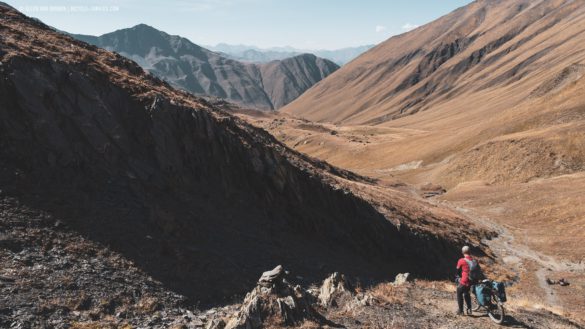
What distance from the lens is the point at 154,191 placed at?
85.8 feet

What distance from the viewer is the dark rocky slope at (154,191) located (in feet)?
70.7

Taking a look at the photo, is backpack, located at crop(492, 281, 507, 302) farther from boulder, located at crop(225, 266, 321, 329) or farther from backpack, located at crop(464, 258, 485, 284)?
boulder, located at crop(225, 266, 321, 329)

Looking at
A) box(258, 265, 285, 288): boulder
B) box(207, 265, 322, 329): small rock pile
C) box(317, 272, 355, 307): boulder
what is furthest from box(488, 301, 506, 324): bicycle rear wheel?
box(258, 265, 285, 288): boulder

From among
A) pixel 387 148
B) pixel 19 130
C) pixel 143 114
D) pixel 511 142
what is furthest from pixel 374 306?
pixel 387 148

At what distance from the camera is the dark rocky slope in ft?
70.7

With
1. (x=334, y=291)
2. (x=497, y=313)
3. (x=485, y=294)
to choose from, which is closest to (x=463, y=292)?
(x=485, y=294)

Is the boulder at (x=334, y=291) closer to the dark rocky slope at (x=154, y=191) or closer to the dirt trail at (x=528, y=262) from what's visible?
the dark rocky slope at (x=154, y=191)

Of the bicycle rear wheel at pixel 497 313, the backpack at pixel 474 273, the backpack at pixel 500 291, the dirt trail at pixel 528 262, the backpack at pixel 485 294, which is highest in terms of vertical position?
the backpack at pixel 474 273

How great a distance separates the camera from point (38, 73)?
85.5ft

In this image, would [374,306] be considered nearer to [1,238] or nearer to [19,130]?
[1,238]

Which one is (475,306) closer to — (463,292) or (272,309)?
(463,292)

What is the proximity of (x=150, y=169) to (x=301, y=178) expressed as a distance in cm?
1359

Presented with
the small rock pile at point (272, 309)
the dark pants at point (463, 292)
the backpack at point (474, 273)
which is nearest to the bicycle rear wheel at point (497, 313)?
the dark pants at point (463, 292)

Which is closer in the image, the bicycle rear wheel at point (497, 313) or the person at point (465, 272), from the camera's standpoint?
the bicycle rear wheel at point (497, 313)
